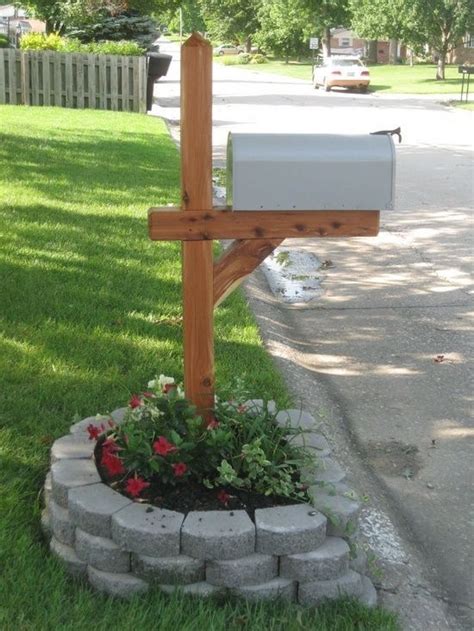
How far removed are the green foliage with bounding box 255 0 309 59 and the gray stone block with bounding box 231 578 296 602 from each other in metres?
59.5

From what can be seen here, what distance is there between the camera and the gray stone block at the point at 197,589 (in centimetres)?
272

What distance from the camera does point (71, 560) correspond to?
Answer: 2854 millimetres

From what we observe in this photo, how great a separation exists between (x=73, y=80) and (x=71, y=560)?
17.5m

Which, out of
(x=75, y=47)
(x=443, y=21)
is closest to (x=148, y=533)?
(x=75, y=47)

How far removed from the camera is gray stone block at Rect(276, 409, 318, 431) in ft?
11.3

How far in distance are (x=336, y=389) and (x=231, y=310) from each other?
3.24ft

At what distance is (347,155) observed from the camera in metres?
2.95

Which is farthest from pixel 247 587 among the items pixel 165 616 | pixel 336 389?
pixel 336 389

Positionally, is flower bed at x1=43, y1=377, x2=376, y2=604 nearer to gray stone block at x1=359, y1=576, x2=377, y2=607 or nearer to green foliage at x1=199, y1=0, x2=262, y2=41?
gray stone block at x1=359, y1=576, x2=377, y2=607

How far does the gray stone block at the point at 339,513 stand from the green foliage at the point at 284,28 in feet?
194

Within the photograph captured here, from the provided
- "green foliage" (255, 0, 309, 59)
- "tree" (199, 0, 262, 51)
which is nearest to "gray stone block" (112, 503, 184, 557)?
"tree" (199, 0, 262, 51)

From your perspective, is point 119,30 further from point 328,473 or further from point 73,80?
point 328,473

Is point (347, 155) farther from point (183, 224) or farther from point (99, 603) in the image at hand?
point (99, 603)

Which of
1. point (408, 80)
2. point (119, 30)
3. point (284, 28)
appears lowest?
point (408, 80)
